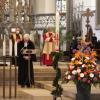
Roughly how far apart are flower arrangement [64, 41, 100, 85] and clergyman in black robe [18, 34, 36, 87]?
5.14m

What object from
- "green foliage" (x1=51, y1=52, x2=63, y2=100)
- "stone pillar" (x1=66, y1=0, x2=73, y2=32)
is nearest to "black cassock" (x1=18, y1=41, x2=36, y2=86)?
"green foliage" (x1=51, y1=52, x2=63, y2=100)

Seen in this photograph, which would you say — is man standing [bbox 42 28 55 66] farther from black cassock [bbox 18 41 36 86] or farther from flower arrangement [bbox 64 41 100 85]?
flower arrangement [bbox 64 41 100 85]

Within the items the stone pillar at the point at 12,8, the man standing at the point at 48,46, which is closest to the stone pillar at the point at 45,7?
the stone pillar at the point at 12,8

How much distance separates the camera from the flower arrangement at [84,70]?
10.4 m

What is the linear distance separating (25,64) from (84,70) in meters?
5.85

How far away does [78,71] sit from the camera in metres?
10.5

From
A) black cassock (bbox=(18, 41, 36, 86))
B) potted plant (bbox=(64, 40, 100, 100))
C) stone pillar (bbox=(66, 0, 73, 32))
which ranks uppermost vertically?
stone pillar (bbox=(66, 0, 73, 32))

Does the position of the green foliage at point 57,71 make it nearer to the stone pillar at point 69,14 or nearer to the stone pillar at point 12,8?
the stone pillar at point 12,8

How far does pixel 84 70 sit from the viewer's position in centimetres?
1050

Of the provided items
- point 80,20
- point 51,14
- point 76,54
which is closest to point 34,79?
point 76,54

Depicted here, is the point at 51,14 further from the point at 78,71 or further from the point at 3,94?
the point at 78,71

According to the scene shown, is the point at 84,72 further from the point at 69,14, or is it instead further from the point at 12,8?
the point at 69,14

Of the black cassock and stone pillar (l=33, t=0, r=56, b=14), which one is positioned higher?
stone pillar (l=33, t=0, r=56, b=14)

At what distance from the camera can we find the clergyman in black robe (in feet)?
51.9
